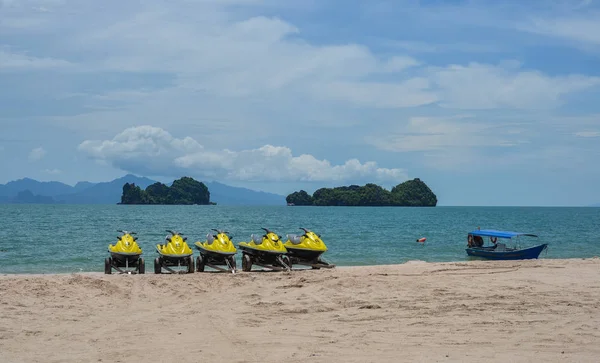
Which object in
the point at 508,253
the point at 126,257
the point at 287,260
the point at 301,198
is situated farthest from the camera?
the point at 301,198

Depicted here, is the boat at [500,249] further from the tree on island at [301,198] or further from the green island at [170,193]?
the tree on island at [301,198]

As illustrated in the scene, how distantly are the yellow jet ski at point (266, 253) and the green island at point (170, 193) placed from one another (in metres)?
146

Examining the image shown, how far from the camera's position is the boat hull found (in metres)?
25.1

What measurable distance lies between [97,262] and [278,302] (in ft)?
45.5

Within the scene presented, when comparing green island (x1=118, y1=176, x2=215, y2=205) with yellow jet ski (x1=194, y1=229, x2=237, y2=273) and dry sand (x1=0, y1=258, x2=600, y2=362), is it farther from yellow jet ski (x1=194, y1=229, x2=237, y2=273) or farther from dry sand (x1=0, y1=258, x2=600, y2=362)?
dry sand (x1=0, y1=258, x2=600, y2=362)

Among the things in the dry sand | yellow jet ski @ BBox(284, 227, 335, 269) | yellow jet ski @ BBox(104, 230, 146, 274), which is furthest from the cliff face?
the dry sand

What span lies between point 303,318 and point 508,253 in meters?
17.7

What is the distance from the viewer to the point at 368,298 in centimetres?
1177

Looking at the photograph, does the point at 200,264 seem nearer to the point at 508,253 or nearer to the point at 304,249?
the point at 304,249

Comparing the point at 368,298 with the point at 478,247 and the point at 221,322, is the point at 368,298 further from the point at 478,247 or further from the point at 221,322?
the point at 478,247

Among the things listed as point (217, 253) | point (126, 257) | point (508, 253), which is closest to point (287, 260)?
point (217, 253)

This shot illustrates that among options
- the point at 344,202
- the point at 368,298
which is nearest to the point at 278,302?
the point at 368,298

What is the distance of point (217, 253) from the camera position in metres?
16.9

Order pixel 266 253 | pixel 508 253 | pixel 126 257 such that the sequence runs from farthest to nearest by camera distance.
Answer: pixel 508 253
pixel 266 253
pixel 126 257
